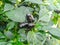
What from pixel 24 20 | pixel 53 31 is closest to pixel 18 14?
pixel 24 20

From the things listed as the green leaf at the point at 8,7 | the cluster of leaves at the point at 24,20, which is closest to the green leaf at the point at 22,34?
the cluster of leaves at the point at 24,20

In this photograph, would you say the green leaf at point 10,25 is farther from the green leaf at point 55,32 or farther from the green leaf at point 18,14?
the green leaf at point 55,32

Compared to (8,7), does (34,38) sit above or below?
below

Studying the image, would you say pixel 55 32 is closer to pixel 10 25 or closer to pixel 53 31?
pixel 53 31

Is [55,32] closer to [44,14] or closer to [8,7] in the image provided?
[44,14]

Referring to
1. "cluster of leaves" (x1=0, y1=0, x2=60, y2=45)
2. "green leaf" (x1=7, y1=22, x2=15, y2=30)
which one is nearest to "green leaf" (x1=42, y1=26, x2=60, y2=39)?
"cluster of leaves" (x1=0, y1=0, x2=60, y2=45)

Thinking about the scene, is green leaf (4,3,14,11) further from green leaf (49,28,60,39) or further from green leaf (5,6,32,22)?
green leaf (49,28,60,39)

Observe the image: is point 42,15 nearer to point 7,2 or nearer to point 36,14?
point 36,14
